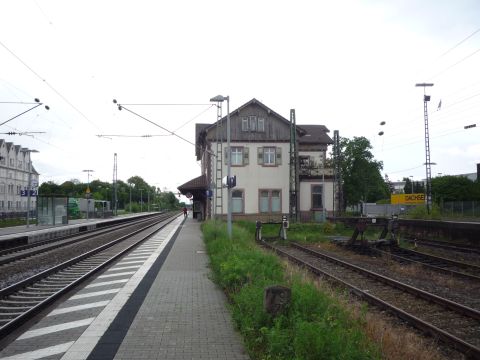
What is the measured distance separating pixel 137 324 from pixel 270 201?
120ft

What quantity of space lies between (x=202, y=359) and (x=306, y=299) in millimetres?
1545

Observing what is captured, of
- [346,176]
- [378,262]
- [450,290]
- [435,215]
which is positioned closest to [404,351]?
[450,290]

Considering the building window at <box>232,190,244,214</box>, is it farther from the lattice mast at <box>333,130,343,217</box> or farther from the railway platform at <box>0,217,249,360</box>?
the railway platform at <box>0,217,249,360</box>

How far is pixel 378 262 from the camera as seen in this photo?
59.6ft

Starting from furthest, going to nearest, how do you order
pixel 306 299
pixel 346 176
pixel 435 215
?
pixel 346 176
pixel 435 215
pixel 306 299

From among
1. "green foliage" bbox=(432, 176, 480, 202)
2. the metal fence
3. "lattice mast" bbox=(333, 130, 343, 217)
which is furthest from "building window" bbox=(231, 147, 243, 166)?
"green foliage" bbox=(432, 176, 480, 202)

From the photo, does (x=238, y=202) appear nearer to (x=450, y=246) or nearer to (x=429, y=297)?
(x=450, y=246)

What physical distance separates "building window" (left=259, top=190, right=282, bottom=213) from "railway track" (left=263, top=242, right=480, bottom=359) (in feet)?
92.6

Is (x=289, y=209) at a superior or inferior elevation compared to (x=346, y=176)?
inferior

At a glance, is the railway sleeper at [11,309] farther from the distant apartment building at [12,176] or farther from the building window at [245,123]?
the distant apartment building at [12,176]

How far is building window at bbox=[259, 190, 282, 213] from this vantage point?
43625 millimetres

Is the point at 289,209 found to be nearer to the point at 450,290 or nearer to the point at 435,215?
the point at 435,215

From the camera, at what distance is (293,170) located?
4147cm

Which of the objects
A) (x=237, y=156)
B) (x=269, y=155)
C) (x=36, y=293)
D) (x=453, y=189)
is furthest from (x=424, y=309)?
(x=453, y=189)
